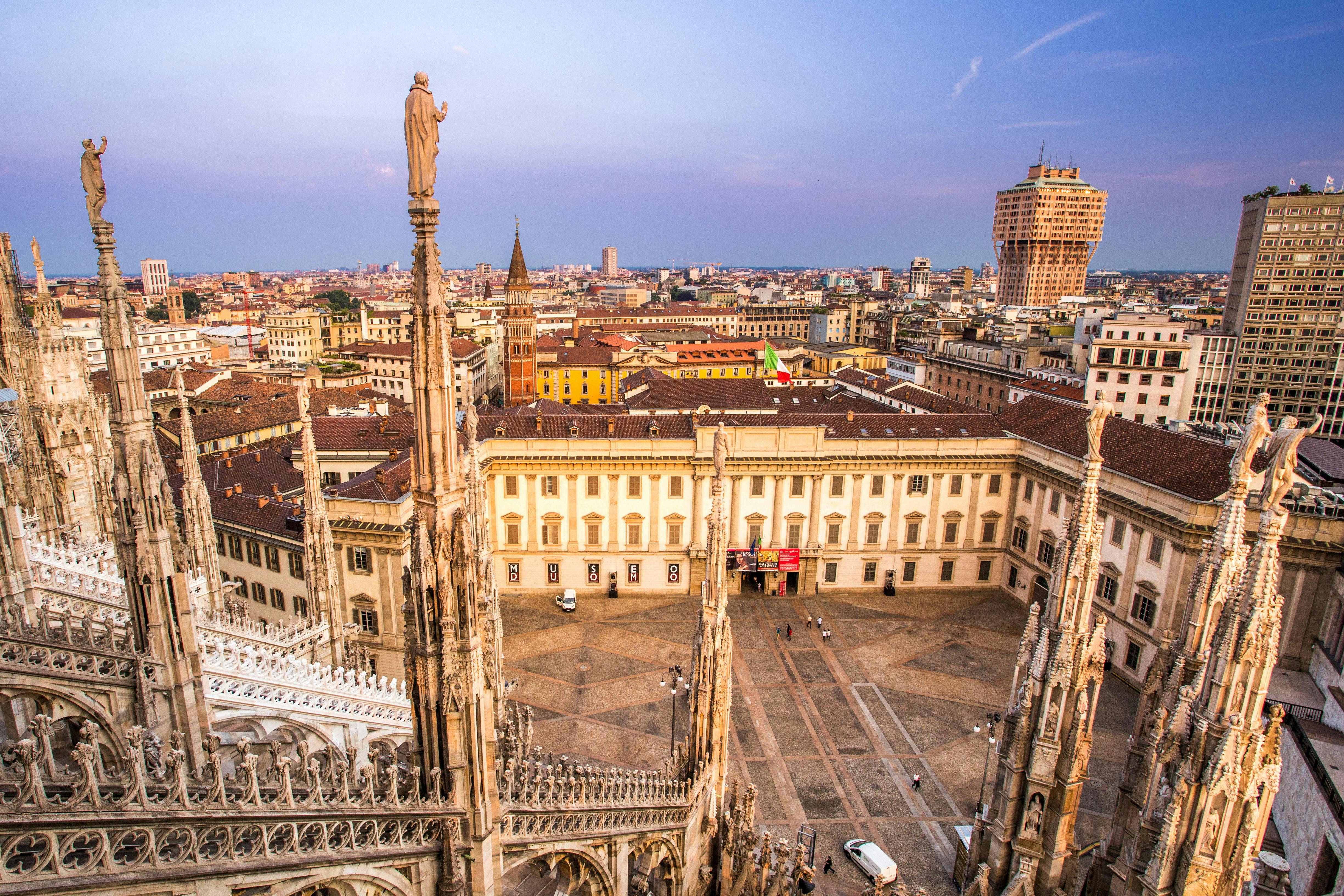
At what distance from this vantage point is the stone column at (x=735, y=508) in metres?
47.1

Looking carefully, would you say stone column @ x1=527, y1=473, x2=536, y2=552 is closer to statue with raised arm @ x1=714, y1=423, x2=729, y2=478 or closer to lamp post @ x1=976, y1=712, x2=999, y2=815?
lamp post @ x1=976, y1=712, x2=999, y2=815

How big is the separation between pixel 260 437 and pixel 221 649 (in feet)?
162

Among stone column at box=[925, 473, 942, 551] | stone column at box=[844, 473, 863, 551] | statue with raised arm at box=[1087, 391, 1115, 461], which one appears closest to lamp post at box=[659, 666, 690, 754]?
stone column at box=[844, 473, 863, 551]

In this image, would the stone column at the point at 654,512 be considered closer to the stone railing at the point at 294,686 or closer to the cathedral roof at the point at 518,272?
the stone railing at the point at 294,686

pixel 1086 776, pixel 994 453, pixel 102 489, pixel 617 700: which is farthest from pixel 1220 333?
pixel 102 489

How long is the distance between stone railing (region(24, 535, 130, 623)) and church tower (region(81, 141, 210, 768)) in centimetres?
423

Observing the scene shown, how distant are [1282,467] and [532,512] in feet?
137

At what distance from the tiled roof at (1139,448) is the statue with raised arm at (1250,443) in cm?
2084

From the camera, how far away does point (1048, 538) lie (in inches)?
1737

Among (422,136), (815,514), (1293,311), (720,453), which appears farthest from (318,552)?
(1293,311)

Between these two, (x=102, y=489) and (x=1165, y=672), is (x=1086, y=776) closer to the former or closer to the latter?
(x=1165, y=672)

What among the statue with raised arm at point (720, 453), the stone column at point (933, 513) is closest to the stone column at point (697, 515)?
the stone column at point (933, 513)

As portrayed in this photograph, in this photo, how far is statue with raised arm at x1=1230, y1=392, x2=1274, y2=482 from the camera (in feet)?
30.8

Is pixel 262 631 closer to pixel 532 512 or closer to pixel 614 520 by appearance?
pixel 532 512
